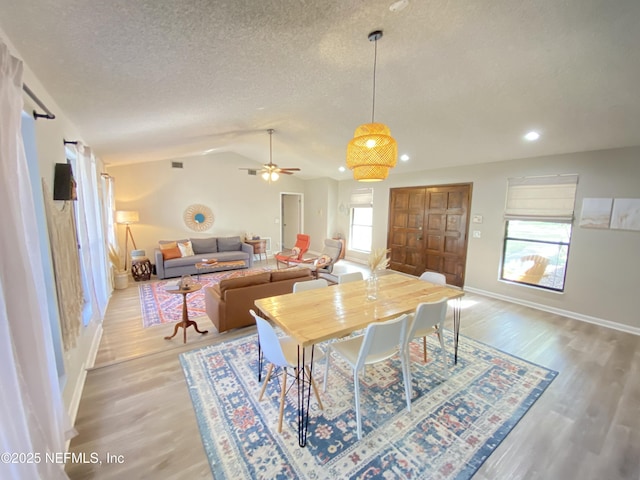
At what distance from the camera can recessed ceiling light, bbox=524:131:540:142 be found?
11.6 feet

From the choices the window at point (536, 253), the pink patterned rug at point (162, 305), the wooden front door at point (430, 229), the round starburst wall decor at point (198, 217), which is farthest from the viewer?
the round starburst wall decor at point (198, 217)

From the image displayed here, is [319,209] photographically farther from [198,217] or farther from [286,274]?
[286,274]

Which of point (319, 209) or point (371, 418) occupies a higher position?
point (319, 209)

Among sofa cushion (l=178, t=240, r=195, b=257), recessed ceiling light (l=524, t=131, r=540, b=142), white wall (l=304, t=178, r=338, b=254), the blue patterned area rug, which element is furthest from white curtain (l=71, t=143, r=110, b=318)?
white wall (l=304, t=178, r=338, b=254)

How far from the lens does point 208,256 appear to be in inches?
247

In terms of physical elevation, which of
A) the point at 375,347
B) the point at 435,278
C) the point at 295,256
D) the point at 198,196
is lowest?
the point at 295,256

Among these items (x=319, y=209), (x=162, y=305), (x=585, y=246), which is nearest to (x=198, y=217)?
(x=162, y=305)

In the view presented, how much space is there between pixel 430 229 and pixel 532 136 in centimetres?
247

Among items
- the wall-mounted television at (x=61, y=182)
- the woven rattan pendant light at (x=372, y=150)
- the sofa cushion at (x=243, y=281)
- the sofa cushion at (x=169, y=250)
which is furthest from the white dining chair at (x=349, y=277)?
the sofa cushion at (x=169, y=250)

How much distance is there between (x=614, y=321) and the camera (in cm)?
362

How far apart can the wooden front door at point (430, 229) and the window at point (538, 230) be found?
74 cm

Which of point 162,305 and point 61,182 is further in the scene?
point 162,305

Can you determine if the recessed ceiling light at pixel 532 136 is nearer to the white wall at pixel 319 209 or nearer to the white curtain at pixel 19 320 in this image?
the white curtain at pixel 19 320

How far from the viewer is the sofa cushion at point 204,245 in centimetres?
657
